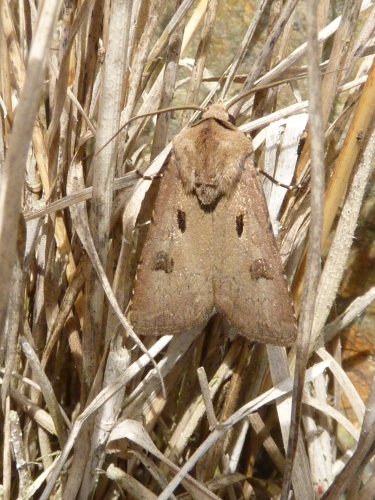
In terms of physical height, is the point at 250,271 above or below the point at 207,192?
below

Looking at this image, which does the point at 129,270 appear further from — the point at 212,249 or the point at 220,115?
the point at 220,115

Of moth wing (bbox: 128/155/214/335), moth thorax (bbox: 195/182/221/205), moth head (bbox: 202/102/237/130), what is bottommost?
moth wing (bbox: 128/155/214/335)

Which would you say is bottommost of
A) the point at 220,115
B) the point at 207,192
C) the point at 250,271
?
the point at 250,271

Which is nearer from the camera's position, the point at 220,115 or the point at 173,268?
the point at 220,115

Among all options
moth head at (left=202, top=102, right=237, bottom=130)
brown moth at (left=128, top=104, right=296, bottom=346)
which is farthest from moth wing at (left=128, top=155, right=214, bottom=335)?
moth head at (left=202, top=102, right=237, bottom=130)

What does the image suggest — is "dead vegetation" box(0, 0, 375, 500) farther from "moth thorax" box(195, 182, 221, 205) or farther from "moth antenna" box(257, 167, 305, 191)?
"moth thorax" box(195, 182, 221, 205)

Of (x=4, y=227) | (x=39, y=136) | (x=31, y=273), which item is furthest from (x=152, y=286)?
(x=4, y=227)

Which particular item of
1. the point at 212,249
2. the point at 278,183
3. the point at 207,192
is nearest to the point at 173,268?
the point at 212,249
